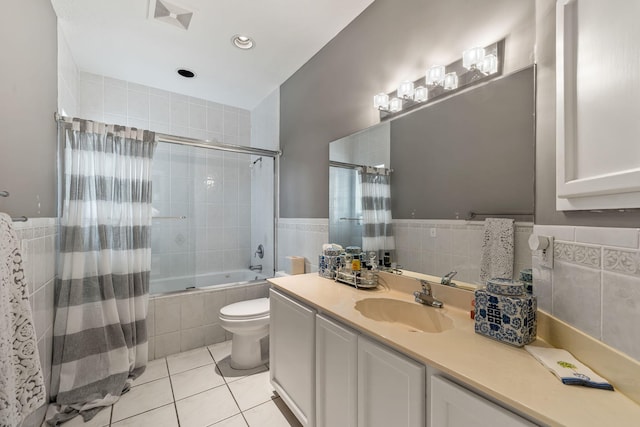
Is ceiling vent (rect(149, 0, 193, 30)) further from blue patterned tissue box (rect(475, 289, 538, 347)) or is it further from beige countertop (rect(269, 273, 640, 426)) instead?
blue patterned tissue box (rect(475, 289, 538, 347))

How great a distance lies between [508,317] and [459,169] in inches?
27.6

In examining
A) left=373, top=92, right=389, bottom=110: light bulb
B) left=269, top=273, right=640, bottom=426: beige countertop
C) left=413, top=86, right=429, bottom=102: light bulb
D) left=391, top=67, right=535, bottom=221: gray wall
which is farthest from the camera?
left=373, top=92, right=389, bottom=110: light bulb

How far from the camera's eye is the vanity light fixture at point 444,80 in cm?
116

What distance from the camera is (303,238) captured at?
8.11ft

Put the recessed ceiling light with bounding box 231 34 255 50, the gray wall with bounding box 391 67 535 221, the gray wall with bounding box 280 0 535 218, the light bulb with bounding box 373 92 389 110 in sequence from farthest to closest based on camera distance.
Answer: the recessed ceiling light with bounding box 231 34 255 50
the light bulb with bounding box 373 92 389 110
the gray wall with bounding box 280 0 535 218
the gray wall with bounding box 391 67 535 221

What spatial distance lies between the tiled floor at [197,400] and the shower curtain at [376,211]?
46.6 inches

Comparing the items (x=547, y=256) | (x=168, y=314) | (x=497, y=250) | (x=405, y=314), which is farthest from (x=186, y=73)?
(x=547, y=256)

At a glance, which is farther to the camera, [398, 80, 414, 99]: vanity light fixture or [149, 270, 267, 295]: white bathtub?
[149, 270, 267, 295]: white bathtub

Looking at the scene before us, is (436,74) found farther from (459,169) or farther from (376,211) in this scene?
(376,211)

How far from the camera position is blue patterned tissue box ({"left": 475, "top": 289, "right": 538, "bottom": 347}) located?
0.85 meters

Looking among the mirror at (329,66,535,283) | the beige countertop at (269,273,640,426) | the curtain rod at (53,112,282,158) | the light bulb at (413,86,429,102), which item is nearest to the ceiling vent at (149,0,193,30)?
the curtain rod at (53,112,282,158)

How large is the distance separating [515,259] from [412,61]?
122 centimetres

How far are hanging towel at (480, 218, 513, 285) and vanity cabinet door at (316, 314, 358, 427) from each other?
66 cm

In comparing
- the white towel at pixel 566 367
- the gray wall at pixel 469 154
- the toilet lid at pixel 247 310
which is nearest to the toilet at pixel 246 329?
the toilet lid at pixel 247 310
